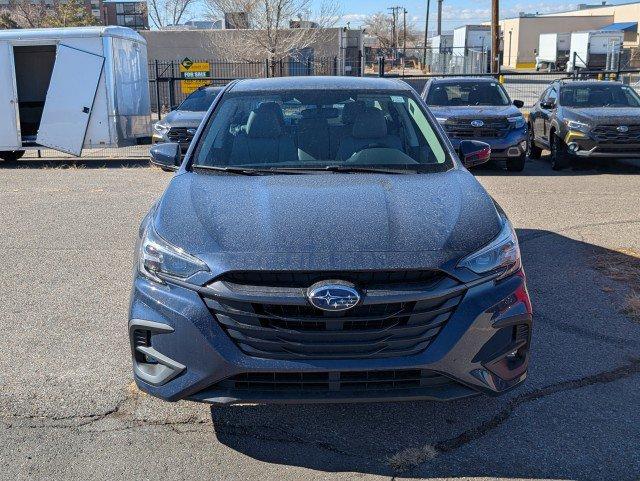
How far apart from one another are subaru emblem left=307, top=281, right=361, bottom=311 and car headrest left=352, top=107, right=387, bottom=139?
6.58 feet

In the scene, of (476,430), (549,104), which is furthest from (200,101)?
(476,430)

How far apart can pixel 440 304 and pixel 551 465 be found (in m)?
0.95

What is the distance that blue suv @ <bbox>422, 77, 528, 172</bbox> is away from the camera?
12977 mm

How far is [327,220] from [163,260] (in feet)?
2.70

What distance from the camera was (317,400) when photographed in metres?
3.35

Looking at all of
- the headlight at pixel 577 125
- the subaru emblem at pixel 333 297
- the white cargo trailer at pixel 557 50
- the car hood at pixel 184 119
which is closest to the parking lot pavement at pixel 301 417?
the subaru emblem at pixel 333 297

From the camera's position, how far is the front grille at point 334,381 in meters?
3.35

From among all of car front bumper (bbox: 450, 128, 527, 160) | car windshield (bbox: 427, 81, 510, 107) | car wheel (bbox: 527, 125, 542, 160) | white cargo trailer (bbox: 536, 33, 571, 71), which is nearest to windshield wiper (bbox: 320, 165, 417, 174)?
car front bumper (bbox: 450, 128, 527, 160)

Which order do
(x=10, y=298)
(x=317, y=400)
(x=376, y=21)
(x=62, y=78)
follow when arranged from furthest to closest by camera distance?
(x=376, y=21)
(x=62, y=78)
(x=10, y=298)
(x=317, y=400)

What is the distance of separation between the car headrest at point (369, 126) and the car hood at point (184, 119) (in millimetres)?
9725

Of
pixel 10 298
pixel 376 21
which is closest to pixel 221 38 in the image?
pixel 10 298

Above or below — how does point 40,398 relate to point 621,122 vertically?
below

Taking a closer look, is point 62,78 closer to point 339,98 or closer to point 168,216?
point 339,98

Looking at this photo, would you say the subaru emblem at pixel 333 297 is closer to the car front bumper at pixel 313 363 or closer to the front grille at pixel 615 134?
the car front bumper at pixel 313 363
